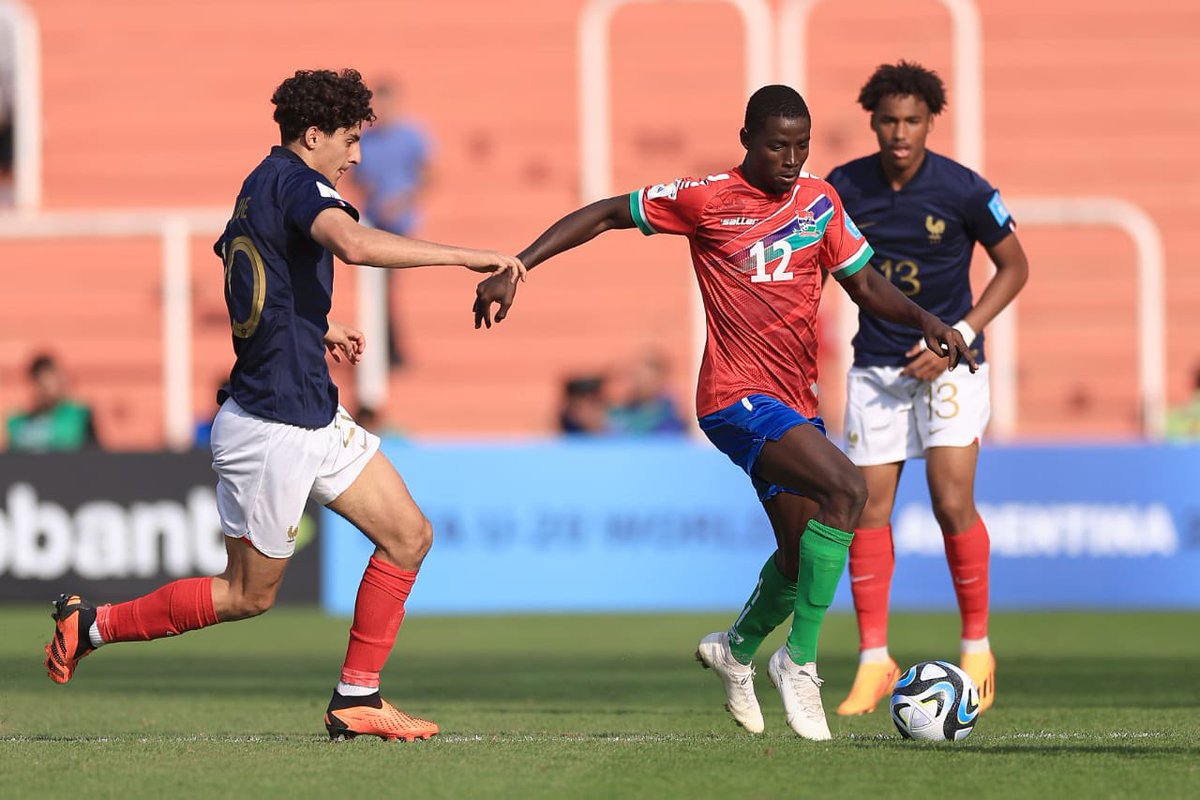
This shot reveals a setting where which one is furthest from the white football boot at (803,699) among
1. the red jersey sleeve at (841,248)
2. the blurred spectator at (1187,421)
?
the blurred spectator at (1187,421)

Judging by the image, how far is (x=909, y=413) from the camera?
310 inches

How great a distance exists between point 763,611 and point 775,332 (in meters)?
0.98

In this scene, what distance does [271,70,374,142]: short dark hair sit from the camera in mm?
6270

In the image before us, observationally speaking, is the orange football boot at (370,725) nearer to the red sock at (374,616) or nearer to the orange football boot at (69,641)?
the red sock at (374,616)

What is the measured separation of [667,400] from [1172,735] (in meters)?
7.56

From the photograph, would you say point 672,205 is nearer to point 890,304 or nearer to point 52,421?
point 890,304

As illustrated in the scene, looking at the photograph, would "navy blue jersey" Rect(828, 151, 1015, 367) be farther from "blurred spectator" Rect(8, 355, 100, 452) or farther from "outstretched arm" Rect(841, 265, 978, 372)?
"blurred spectator" Rect(8, 355, 100, 452)

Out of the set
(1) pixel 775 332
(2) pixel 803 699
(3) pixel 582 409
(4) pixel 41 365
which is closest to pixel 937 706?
(2) pixel 803 699

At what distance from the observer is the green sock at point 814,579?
20.8ft

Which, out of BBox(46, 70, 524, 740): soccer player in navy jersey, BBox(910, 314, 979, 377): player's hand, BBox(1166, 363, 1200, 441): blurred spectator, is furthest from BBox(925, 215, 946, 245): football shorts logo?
BBox(1166, 363, 1200, 441): blurred spectator

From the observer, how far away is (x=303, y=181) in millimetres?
6117

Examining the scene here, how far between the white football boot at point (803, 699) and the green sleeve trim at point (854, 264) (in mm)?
1342

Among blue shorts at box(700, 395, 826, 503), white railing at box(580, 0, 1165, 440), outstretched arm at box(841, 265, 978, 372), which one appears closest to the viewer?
blue shorts at box(700, 395, 826, 503)

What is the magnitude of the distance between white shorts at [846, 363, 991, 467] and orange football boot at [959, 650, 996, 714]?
2.72 feet
